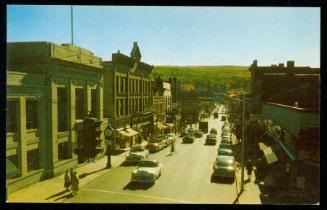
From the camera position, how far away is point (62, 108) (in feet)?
94.5

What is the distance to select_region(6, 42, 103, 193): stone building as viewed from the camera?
2280 cm

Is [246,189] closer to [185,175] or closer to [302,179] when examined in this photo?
[302,179]

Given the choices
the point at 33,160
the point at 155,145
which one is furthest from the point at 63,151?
the point at 155,145

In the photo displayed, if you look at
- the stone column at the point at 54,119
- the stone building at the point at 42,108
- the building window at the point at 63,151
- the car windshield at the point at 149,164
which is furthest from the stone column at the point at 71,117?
the car windshield at the point at 149,164

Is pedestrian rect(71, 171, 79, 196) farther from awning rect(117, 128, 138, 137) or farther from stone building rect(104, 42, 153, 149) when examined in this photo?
awning rect(117, 128, 138, 137)

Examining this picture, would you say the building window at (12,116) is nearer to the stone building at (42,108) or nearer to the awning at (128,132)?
the stone building at (42,108)

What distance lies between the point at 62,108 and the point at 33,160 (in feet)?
17.4

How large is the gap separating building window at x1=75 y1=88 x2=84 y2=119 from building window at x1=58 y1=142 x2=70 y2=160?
3310 millimetres

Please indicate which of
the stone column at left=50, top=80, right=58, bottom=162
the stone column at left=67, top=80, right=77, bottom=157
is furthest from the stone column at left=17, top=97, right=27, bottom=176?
the stone column at left=67, top=80, right=77, bottom=157

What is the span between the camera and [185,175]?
2830cm

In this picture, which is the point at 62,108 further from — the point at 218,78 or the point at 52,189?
the point at 218,78

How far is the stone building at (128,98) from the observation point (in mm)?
43250
